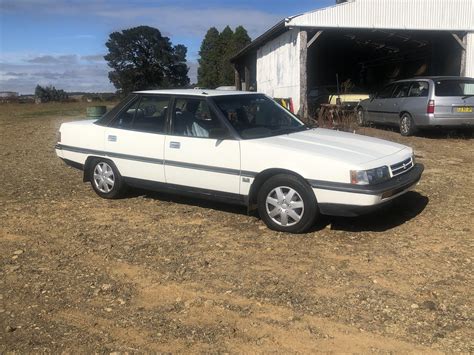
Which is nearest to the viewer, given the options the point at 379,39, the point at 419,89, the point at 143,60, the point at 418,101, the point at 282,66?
the point at 418,101

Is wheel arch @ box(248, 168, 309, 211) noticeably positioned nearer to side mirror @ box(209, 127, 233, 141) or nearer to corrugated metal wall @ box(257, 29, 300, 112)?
side mirror @ box(209, 127, 233, 141)

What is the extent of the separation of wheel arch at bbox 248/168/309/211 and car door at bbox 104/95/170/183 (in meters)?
1.28

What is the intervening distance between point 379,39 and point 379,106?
6.69 metres

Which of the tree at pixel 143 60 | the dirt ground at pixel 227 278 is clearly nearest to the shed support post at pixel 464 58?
the dirt ground at pixel 227 278

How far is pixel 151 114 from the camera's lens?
21.5 ft

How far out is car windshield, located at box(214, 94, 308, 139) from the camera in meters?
5.87

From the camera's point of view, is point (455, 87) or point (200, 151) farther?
point (455, 87)

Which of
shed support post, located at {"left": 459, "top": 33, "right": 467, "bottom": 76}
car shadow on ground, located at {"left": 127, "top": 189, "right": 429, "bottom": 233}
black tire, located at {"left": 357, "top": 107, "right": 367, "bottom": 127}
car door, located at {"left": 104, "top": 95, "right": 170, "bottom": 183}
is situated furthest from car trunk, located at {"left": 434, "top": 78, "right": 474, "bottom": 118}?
car door, located at {"left": 104, "top": 95, "right": 170, "bottom": 183}

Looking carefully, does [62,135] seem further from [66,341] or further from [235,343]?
[235,343]

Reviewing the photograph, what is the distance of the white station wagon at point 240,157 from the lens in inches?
203

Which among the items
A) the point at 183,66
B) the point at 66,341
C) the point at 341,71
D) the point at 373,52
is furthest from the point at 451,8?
the point at 183,66

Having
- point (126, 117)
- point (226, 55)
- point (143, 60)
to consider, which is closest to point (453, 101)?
point (126, 117)

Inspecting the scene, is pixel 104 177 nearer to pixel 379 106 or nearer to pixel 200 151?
pixel 200 151

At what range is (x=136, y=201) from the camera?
275 inches
